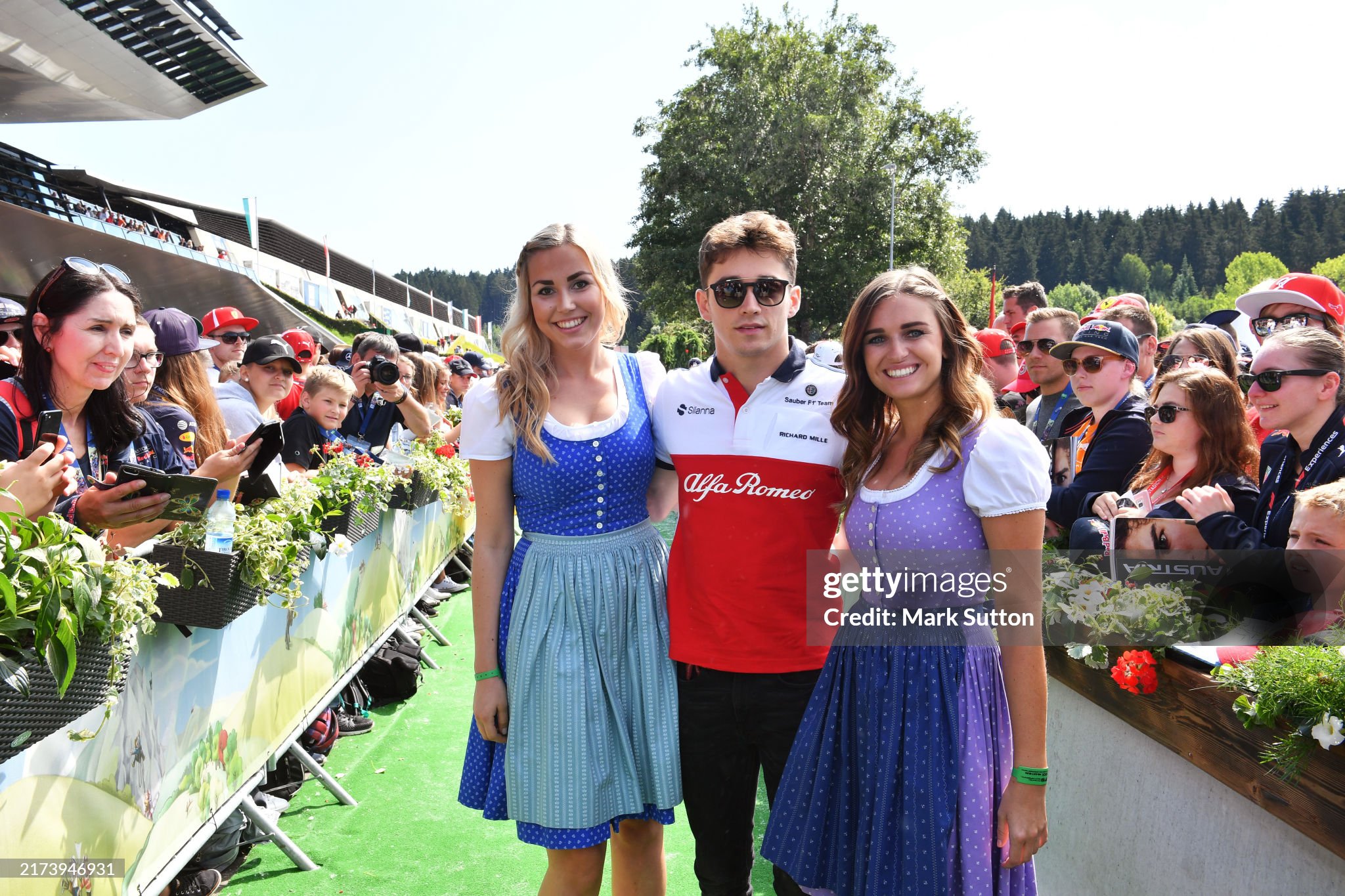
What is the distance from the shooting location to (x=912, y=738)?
210 centimetres

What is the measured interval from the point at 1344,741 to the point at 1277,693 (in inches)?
7.2

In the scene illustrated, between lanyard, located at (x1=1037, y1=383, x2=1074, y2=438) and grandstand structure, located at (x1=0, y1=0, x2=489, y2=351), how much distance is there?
26084mm

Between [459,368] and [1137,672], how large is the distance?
10313 millimetres

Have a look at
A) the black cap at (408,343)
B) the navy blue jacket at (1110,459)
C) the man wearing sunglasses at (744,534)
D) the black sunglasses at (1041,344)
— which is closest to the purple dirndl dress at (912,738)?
the man wearing sunglasses at (744,534)

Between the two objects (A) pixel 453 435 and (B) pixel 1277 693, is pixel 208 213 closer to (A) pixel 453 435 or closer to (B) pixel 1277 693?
(A) pixel 453 435

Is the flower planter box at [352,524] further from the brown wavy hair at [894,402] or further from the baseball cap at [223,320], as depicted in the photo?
the brown wavy hair at [894,402]

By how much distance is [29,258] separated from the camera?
30.6 metres

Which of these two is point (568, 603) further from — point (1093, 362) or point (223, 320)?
point (223, 320)

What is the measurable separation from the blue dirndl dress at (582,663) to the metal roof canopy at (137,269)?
2646cm

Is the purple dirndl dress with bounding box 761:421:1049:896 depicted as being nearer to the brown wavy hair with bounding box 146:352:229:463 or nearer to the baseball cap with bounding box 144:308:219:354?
the brown wavy hair with bounding box 146:352:229:463

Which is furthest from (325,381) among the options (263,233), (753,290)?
(263,233)

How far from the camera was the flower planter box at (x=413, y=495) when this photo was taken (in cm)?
543

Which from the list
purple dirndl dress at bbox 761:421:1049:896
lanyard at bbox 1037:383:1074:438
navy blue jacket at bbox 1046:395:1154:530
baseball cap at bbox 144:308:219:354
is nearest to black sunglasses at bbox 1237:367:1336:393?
navy blue jacket at bbox 1046:395:1154:530

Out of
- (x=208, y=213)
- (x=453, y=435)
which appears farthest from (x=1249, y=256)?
(x=453, y=435)
